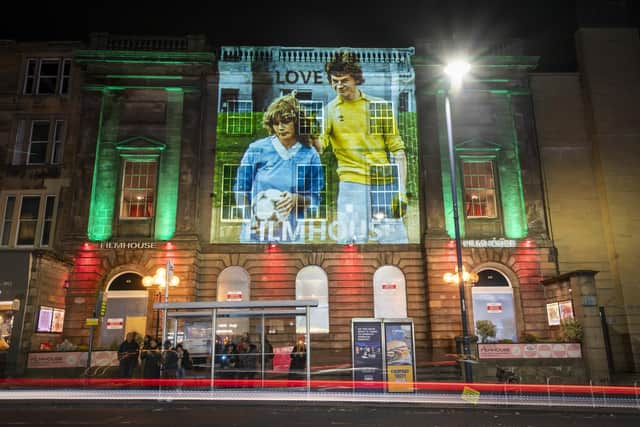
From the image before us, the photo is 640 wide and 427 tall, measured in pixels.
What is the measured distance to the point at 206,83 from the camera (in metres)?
29.2

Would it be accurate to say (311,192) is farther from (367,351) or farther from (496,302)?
(367,351)

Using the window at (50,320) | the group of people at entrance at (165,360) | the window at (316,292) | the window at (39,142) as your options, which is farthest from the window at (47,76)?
the group of people at entrance at (165,360)

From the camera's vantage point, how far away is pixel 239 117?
28938mm

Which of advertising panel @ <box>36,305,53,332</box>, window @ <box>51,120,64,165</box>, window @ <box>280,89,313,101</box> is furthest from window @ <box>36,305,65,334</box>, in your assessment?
window @ <box>280,89,313,101</box>

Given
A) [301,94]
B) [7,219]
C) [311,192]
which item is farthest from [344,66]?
[7,219]

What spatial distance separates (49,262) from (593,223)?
28.5m

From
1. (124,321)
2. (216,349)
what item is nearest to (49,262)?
(124,321)

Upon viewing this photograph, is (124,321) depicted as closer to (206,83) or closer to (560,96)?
(206,83)

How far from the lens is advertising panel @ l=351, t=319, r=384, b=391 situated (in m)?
17.3

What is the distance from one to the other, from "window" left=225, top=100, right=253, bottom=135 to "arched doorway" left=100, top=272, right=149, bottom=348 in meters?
9.65

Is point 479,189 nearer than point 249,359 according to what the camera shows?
No

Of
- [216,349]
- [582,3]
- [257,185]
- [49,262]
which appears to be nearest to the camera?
[216,349]

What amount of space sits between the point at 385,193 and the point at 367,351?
12.3 meters

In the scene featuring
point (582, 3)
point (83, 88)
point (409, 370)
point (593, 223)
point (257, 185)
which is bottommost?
point (409, 370)
